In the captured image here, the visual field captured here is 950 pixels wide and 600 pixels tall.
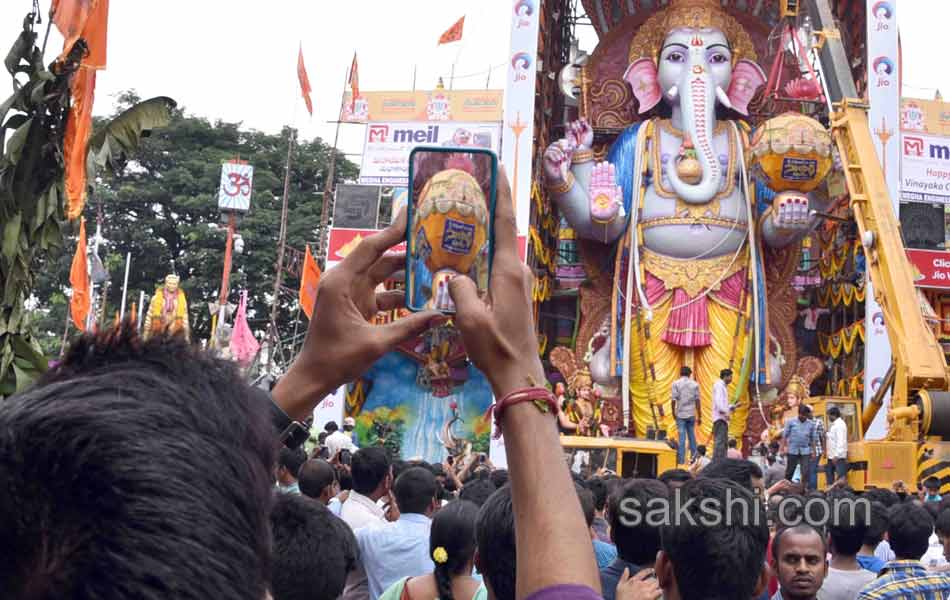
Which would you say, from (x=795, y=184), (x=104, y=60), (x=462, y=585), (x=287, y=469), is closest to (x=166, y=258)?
(x=795, y=184)

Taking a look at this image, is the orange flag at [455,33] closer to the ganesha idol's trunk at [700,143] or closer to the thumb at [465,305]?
the ganesha idol's trunk at [700,143]

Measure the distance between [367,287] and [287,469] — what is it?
4.12 meters

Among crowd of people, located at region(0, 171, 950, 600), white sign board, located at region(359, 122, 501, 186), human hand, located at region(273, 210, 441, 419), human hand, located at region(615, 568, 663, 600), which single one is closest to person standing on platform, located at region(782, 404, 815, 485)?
crowd of people, located at region(0, 171, 950, 600)

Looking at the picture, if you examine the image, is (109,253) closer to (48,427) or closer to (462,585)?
(462,585)

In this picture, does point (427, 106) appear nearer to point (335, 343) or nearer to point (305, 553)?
point (305, 553)

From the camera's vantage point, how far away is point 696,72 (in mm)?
18219

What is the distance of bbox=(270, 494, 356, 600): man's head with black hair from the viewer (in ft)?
8.40

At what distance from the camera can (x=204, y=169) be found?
103ft

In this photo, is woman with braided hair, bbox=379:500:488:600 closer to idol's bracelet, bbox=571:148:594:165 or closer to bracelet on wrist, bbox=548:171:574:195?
bracelet on wrist, bbox=548:171:574:195

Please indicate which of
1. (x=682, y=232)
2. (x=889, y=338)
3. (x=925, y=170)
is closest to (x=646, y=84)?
(x=682, y=232)

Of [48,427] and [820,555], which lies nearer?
[48,427]

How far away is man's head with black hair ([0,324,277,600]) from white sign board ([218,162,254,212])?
2307 centimetres

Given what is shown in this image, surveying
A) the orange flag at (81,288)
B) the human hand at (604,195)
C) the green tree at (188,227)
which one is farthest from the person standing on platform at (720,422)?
the green tree at (188,227)

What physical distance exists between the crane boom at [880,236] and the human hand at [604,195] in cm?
353
